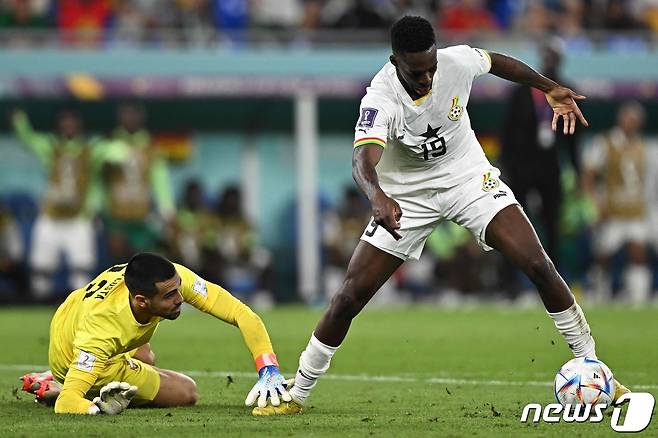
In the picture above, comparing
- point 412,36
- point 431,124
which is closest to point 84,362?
point 431,124

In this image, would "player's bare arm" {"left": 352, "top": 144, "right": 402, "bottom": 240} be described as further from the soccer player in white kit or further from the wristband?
the wristband

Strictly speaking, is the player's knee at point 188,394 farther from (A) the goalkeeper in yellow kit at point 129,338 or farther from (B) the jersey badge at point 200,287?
(B) the jersey badge at point 200,287

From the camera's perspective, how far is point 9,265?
1831 centimetres

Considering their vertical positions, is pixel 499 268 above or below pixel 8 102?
below

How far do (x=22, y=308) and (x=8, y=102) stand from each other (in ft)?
12.6

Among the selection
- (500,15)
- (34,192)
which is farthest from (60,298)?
(500,15)

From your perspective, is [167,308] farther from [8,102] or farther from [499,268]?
[8,102]

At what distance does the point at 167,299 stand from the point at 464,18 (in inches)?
540

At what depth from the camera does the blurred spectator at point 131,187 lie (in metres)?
17.8

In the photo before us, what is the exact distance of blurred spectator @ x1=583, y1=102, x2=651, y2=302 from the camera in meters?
18.1

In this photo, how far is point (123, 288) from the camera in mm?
7777

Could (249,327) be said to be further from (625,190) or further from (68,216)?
(625,190)

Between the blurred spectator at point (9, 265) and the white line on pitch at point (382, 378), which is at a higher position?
the white line on pitch at point (382, 378)

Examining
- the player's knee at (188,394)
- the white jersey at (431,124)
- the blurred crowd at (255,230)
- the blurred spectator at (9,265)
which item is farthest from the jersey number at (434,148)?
the blurred spectator at (9,265)
